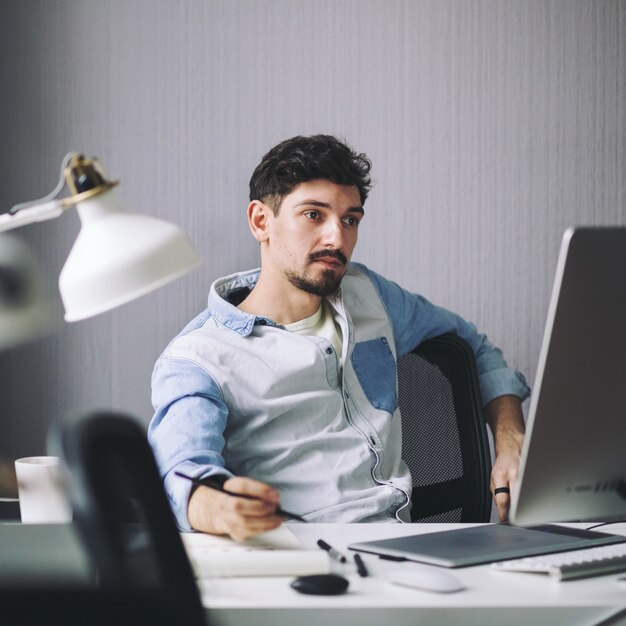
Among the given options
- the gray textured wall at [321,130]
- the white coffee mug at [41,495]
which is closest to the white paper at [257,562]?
the white coffee mug at [41,495]

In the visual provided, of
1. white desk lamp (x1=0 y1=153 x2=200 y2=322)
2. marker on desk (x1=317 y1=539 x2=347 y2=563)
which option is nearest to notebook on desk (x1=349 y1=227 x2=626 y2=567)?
marker on desk (x1=317 y1=539 x2=347 y2=563)

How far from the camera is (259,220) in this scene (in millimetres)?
1849

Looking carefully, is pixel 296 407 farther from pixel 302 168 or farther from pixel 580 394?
pixel 580 394

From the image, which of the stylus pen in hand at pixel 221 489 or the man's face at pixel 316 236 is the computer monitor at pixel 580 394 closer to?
the stylus pen in hand at pixel 221 489

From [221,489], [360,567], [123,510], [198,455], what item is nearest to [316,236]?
[198,455]

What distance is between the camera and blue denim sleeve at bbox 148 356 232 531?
1220 mm

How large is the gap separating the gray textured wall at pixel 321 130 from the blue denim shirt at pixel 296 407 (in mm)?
375

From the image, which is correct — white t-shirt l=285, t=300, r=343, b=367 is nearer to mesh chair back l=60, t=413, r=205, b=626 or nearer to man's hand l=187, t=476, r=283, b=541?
man's hand l=187, t=476, r=283, b=541

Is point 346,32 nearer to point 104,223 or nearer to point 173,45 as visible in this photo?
point 173,45

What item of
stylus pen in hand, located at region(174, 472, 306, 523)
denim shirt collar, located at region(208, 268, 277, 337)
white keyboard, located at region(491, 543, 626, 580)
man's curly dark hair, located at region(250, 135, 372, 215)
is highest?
man's curly dark hair, located at region(250, 135, 372, 215)

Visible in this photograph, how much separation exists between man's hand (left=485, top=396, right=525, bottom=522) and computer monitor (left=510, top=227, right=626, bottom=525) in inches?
23.6

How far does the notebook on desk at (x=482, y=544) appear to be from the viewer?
1011 mm

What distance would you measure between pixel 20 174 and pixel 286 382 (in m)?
0.87

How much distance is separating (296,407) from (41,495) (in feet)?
1.72
